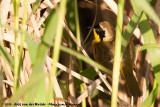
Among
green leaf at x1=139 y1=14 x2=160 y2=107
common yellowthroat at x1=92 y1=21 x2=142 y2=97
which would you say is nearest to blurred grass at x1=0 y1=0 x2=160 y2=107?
green leaf at x1=139 y1=14 x2=160 y2=107

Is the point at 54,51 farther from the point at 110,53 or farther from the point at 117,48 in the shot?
the point at 110,53

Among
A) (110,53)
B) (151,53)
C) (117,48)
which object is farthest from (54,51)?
(110,53)

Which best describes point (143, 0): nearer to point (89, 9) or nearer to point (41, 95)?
point (41, 95)

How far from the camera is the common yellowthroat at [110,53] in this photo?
146 cm

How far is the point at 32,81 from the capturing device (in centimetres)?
53

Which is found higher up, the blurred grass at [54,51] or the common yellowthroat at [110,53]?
the blurred grass at [54,51]

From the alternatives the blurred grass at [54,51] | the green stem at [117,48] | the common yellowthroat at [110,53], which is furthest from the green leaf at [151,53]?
the common yellowthroat at [110,53]

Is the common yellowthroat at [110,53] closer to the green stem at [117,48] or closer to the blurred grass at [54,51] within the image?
the blurred grass at [54,51]

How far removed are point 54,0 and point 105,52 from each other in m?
0.53

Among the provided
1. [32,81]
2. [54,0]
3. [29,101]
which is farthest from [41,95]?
[54,0]

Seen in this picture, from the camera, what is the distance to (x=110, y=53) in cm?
166

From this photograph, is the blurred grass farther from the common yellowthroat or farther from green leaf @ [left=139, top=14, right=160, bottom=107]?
the common yellowthroat

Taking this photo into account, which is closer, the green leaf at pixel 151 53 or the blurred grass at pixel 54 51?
the blurred grass at pixel 54 51

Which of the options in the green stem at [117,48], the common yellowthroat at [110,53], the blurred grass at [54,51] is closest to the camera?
the blurred grass at [54,51]
